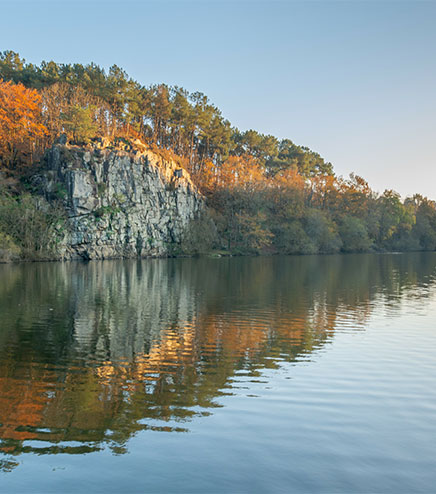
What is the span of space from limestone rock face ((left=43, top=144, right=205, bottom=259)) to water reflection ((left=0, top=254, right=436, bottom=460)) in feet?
123

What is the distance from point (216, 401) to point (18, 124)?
249ft

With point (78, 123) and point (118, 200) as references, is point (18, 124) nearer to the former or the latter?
point (78, 123)

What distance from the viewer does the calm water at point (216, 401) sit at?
710cm

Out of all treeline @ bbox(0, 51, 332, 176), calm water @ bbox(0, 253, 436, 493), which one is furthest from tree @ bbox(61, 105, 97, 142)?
calm water @ bbox(0, 253, 436, 493)

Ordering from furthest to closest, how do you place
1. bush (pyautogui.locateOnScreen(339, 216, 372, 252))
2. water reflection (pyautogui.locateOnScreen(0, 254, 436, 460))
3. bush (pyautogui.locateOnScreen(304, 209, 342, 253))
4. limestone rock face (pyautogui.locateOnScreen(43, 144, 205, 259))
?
bush (pyautogui.locateOnScreen(339, 216, 372, 252)), bush (pyautogui.locateOnScreen(304, 209, 342, 253)), limestone rock face (pyautogui.locateOnScreen(43, 144, 205, 259)), water reflection (pyautogui.locateOnScreen(0, 254, 436, 460))

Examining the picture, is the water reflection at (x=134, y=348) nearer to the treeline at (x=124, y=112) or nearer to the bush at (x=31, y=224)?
the bush at (x=31, y=224)

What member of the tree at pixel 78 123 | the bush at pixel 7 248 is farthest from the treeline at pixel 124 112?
the bush at pixel 7 248

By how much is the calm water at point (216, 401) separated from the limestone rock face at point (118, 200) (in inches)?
1942

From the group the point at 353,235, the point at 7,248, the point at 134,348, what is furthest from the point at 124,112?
the point at 134,348

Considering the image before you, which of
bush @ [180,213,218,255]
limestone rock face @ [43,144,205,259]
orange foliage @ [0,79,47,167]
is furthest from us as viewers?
bush @ [180,213,218,255]

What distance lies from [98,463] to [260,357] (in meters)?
8.04

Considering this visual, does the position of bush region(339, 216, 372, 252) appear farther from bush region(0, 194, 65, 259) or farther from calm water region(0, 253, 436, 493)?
calm water region(0, 253, 436, 493)

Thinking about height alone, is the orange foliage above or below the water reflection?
above

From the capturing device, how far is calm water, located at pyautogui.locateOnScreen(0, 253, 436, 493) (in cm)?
710
